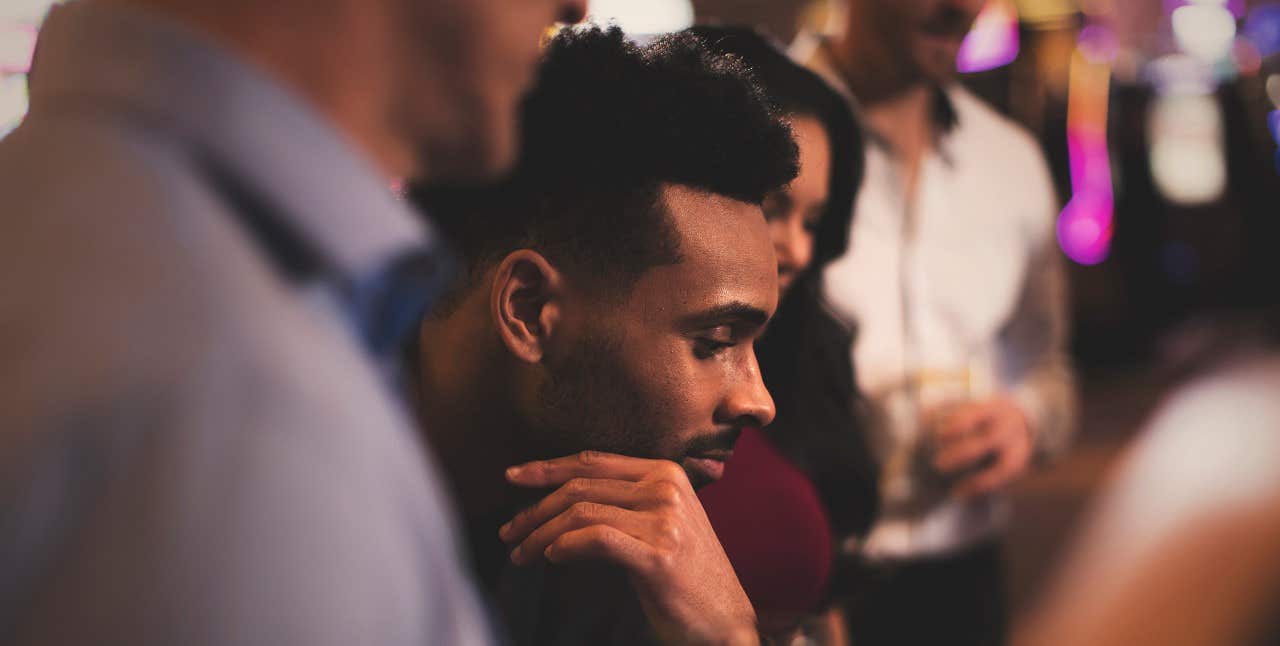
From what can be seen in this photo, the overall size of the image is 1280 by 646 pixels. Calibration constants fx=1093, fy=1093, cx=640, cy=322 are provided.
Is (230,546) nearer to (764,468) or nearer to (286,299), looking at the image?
(286,299)

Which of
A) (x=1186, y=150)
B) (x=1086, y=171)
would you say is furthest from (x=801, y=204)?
(x=1186, y=150)

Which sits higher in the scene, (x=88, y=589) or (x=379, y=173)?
(x=379, y=173)

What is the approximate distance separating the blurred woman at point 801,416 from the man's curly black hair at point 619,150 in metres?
0.09

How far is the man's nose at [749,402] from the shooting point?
3.43 ft

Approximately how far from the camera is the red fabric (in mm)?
1132

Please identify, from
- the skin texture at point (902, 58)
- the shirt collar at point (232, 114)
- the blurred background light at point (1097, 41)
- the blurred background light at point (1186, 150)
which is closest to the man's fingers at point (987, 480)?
the skin texture at point (902, 58)

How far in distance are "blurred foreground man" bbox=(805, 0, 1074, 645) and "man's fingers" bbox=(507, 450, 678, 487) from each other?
963 mm

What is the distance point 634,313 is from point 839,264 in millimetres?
1029

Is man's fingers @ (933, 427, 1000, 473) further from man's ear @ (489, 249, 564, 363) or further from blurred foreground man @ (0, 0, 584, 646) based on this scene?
blurred foreground man @ (0, 0, 584, 646)

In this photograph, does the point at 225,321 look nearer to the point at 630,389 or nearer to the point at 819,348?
the point at 630,389

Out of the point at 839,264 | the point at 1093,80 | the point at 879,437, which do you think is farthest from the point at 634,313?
the point at 1093,80

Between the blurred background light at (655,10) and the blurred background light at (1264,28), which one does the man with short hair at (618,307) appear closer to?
the blurred background light at (655,10)

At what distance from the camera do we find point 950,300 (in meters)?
2.24

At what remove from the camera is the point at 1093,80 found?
8242mm
